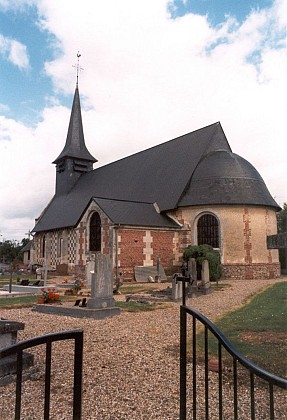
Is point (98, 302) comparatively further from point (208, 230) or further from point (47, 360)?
point (208, 230)

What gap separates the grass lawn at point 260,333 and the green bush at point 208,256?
22.3ft


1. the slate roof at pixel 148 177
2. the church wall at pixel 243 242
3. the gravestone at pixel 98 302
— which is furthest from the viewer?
the slate roof at pixel 148 177

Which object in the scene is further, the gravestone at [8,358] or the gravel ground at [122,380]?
the gravestone at [8,358]

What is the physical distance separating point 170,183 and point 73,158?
14612 mm

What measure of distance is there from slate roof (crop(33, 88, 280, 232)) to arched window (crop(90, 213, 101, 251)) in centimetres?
119

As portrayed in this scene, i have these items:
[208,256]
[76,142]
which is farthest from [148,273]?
[76,142]

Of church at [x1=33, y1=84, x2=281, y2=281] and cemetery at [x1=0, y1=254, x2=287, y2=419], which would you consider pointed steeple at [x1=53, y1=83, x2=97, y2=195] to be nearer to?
church at [x1=33, y1=84, x2=281, y2=281]

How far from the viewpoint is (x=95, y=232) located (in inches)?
811

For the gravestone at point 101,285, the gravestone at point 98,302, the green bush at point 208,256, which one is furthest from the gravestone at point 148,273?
the gravestone at point 101,285

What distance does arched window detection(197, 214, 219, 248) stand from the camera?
19.8 meters

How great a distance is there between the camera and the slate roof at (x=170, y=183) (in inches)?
784

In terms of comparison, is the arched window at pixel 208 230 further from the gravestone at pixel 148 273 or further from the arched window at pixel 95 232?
the arched window at pixel 95 232

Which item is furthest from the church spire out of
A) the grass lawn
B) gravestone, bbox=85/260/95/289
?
the grass lawn

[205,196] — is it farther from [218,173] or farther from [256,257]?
[256,257]
